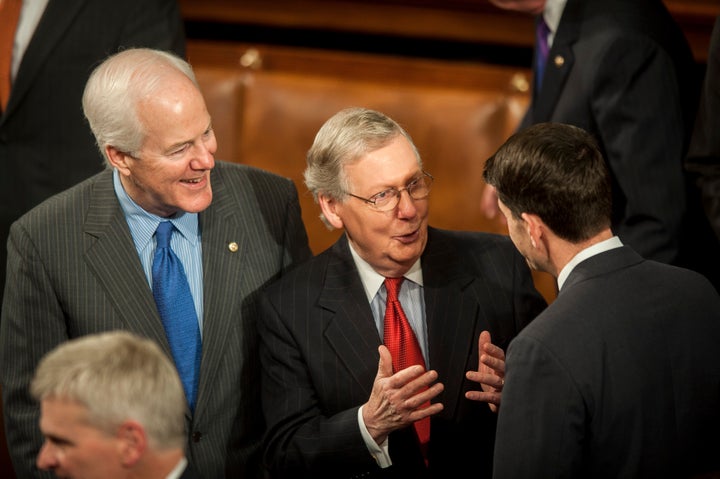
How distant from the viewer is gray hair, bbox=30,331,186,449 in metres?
1.93

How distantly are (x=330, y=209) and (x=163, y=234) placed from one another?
435 millimetres

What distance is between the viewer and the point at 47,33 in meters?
3.65

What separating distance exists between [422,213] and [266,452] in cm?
71

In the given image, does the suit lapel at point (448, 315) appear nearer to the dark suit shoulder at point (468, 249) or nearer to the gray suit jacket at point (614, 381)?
the dark suit shoulder at point (468, 249)

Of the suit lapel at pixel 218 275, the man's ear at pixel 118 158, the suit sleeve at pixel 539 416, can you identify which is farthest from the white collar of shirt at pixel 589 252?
the man's ear at pixel 118 158

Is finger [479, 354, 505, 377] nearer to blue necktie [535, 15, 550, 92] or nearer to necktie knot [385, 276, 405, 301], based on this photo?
necktie knot [385, 276, 405, 301]

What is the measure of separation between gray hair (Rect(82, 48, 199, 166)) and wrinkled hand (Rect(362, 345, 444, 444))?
0.84m

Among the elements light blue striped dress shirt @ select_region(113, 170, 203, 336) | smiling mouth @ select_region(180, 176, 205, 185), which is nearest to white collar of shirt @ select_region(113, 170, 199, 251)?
light blue striped dress shirt @ select_region(113, 170, 203, 336)

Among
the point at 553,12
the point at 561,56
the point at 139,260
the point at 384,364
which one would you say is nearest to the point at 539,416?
the point at 384,364

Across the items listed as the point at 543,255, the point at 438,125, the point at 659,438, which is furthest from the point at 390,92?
the point at 659,438

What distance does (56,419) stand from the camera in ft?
6.40

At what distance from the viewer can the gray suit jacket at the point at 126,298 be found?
108 inches

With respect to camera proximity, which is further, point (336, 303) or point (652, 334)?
point (336, 303)

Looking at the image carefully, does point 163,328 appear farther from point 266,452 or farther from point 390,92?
point 390,92
